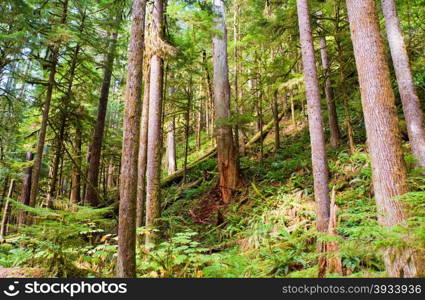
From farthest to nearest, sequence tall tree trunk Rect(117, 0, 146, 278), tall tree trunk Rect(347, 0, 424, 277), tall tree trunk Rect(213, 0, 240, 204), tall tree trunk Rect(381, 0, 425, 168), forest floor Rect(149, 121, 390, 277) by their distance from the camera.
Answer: tall tree trunk Rect(213, 0, 240, 204)
tall tree trunk Rect(381, 0, 425, 168)
forest floor Rect(149, 121, 390, 277)
tall tree trunk Rect(117, 0, 146, 278)
tall tree trunk Rect(347, 0, 424, 277)

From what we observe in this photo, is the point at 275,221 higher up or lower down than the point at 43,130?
lower down

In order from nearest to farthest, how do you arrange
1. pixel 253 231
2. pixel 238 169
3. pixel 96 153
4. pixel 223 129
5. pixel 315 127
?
pixel 315 127 < pixel 253 231 < pixel 238 169 < pixel 223 129 < pixel 96 153

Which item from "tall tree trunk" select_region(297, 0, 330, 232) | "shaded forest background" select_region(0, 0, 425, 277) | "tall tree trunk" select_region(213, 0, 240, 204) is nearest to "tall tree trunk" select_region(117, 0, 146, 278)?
"shaded forest background" select_region(0, 0, 425, 277)

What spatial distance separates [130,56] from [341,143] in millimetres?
8163

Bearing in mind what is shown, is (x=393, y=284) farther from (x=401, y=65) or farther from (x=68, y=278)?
(x=401, y=65)

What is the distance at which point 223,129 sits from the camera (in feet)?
32.8

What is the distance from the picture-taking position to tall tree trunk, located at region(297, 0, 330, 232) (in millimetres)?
5707

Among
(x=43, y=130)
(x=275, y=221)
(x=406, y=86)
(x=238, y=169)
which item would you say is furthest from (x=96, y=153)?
(x=406, y=86)

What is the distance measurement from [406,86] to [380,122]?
429cm

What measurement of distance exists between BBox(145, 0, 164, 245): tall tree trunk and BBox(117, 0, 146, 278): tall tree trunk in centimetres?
290

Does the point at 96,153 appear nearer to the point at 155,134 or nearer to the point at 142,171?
the point at 142,171

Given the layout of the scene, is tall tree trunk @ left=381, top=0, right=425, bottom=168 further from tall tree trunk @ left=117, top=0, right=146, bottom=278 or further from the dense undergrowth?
tall tree trunk @ left=117, top=0, right=146, bottom=278

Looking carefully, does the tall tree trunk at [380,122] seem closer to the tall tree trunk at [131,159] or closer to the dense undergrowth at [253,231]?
the dense undergrowth at [253,231]

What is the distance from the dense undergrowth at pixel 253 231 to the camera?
379cm
